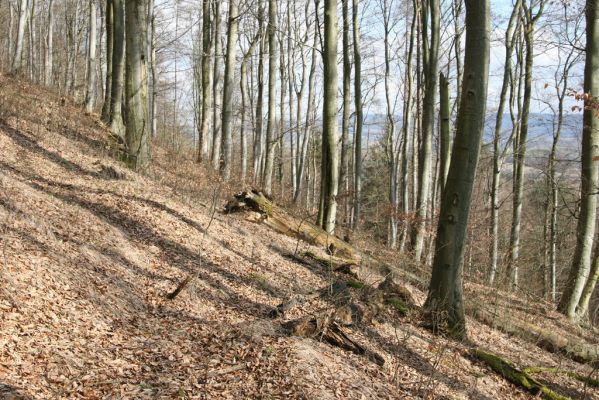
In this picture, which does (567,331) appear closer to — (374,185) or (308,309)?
(308,309)

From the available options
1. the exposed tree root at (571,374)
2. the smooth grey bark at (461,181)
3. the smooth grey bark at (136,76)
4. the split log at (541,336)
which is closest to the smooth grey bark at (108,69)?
the smooth grey bark at (136,76)

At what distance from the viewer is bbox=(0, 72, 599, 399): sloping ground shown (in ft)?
13.5

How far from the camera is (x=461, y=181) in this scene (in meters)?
6.67

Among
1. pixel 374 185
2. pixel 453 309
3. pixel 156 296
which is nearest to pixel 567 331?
pixel 453 309

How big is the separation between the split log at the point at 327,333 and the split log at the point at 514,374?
6.10 ft

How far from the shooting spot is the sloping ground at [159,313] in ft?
13.5

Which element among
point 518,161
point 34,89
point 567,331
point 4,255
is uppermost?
point 34,89

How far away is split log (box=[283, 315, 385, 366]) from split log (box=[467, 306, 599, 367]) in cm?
402

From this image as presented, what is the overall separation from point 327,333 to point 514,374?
2710 millimetres

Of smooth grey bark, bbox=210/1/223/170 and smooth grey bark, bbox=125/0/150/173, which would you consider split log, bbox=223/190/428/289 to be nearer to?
smooth grey bark, bbox=125/0/150/173

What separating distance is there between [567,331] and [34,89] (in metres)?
16.3

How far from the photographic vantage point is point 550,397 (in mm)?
5969

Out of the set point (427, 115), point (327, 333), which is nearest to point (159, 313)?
point (327, 333)

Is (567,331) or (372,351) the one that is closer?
(372,351)
